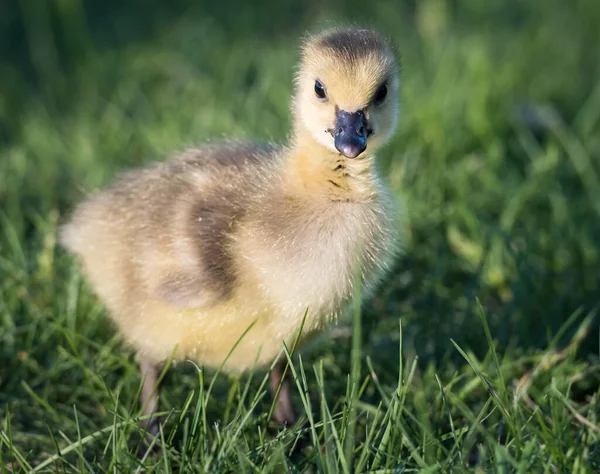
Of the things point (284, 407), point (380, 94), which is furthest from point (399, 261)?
point (380, 94)

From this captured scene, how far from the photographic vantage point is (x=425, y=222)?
274 cm

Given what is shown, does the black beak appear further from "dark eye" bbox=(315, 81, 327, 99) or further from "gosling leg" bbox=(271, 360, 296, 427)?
"gosling leg" bbox=(271, 360, 296, 427)

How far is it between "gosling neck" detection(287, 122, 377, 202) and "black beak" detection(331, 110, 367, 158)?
72mm

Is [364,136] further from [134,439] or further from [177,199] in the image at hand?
[134,439]

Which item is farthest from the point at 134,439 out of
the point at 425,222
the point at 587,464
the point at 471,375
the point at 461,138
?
the point at 461,138

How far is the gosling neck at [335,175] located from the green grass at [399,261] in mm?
332

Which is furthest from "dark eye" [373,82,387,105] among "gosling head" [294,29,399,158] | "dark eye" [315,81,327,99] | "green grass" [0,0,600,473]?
"green grass" [0,0,600,473]

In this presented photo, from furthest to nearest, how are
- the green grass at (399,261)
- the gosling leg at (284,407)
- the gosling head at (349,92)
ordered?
the gosling leg at (284,407)
the gosling head at (349,92)
the green grass at (399,261)

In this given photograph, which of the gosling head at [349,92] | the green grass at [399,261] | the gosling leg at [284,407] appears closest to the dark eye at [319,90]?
the gosling head at [349,92]

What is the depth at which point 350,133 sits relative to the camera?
1.74m

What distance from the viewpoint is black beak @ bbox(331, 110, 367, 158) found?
1.71m

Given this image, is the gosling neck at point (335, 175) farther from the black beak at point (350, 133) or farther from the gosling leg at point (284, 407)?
the gosling leg at point (284, 407)

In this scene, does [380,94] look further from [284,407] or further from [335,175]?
[284,407]

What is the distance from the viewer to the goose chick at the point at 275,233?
1773 mm
